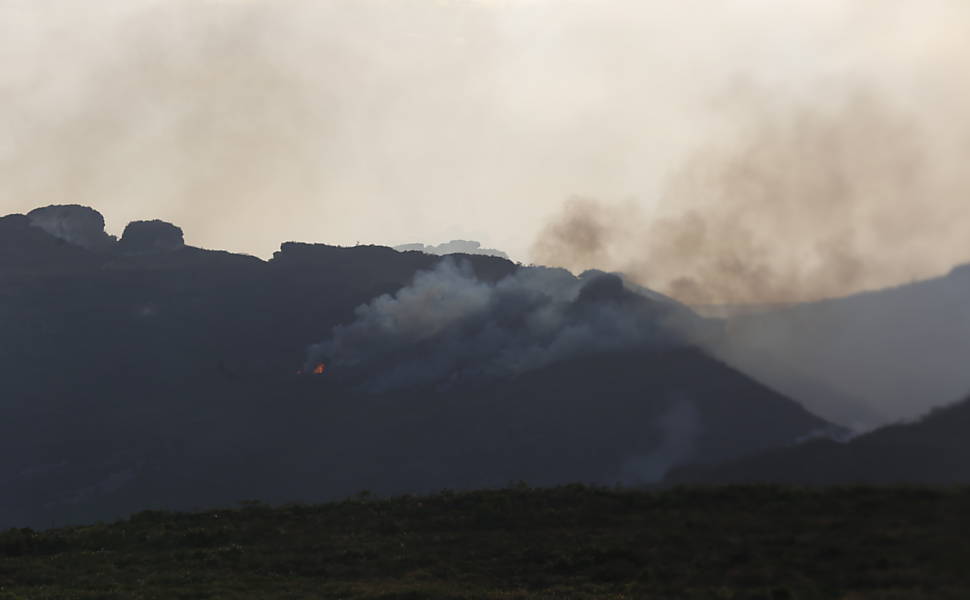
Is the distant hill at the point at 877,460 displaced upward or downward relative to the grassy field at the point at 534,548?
upward

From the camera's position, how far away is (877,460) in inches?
2265

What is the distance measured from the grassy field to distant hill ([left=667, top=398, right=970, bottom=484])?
2002 millimetres

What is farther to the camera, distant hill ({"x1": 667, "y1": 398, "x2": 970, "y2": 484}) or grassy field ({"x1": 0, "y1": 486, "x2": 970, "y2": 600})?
distant hill ({"x1": 667, "y1": 398, "x2": 970, "y2": 484})

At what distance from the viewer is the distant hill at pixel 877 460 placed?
4571 cm

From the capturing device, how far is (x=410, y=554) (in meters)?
61.5

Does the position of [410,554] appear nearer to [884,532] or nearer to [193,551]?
[193,551]

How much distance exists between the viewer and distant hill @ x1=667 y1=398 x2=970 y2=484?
150ft

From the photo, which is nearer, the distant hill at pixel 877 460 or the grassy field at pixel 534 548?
the grassy field at pixel 534 548

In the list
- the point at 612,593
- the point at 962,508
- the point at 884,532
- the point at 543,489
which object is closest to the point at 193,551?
the point at 543,489

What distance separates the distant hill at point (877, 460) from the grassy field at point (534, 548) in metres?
2.00

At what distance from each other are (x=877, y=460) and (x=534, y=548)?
22.9 metres

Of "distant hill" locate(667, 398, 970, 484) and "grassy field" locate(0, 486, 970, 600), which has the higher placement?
"distant hill" locate(667, 398, 970, 484)

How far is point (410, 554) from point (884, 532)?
31760 millimetres

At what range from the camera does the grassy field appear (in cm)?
3988
